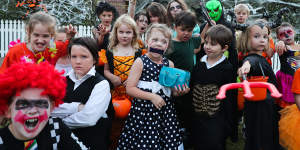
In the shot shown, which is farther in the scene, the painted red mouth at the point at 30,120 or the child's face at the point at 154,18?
the child's face at the point at 154,18

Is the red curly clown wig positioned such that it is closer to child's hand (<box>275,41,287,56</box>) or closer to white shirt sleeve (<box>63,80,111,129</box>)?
white shirt sleeve (<box>63,80,111,129</box>)

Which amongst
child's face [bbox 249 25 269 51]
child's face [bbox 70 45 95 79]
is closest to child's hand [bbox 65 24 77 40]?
child's face [bbox 70 45 95 79]

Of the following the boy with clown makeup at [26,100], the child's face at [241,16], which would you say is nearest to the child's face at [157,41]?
the boy with clown makeup at [26,100]

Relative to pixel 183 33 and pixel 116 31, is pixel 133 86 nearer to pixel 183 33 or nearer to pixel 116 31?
pixel 116 31

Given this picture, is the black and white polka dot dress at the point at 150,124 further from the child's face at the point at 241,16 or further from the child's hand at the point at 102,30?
the child's face at the point at 241,16

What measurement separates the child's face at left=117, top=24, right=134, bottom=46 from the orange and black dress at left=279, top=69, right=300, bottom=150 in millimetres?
2000

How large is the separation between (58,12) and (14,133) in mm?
12683

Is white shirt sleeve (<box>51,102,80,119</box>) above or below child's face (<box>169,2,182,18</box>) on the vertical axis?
below

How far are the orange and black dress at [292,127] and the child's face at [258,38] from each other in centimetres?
53

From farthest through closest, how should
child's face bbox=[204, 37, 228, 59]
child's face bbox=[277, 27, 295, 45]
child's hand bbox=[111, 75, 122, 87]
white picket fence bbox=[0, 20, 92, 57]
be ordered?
white picket fence bbox=[0, 20, 92, 57] → child's face bbox=[277, 27, 295, 45] → child's hand bbox=[111, 75, 122, 87] → child's face bbox=[204, 37, 228, 59]

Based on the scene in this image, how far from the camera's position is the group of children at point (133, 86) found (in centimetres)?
193

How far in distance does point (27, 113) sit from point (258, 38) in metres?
2.76

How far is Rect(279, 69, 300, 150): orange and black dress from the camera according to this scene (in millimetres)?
3043

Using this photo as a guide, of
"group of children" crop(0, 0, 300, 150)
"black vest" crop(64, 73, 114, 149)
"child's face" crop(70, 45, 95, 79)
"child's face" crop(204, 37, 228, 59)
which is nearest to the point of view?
"group of children" crop(0, 0, 300, 150)
